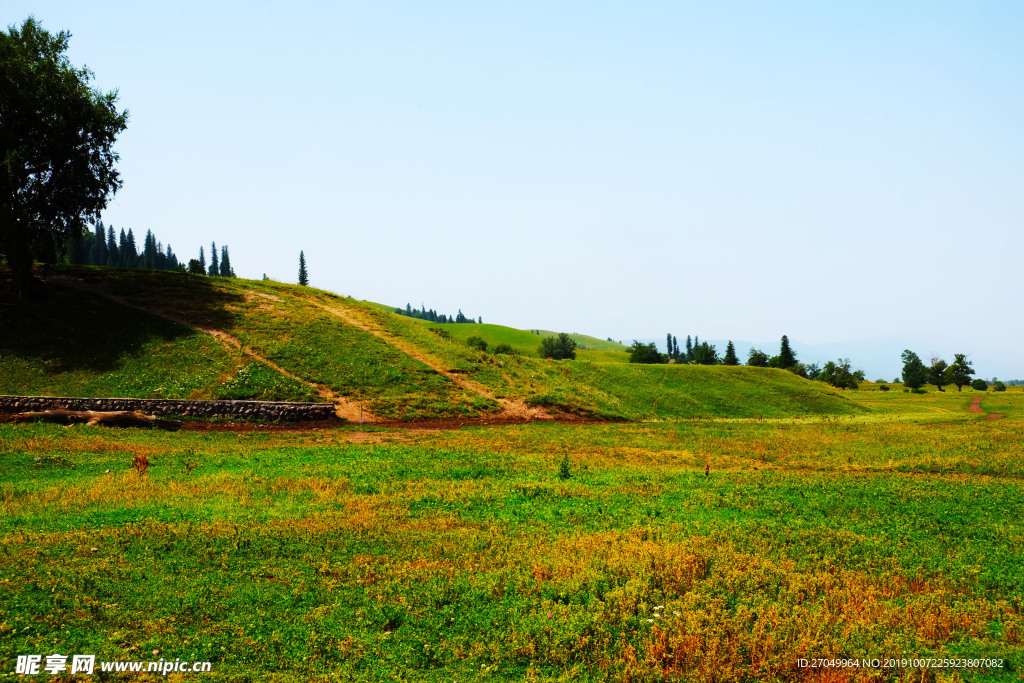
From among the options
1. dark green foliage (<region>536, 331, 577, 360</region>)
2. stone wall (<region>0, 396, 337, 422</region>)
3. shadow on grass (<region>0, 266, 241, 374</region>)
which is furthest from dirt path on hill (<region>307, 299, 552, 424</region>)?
dark green foliage (<region>536, 331, 577, 360</region>)

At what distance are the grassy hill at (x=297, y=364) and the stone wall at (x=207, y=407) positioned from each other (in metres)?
4.13

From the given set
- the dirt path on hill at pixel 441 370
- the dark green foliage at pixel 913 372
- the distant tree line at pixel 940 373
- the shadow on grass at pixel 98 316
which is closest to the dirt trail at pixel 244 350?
the shadow on grass at pixel 98 316

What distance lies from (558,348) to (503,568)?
8392cm

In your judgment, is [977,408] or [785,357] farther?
[785,357]

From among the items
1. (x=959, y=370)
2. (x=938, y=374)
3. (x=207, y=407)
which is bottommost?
(x=938, y=374)

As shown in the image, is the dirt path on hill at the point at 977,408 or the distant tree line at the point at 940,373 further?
the distant tree line at the point at 940,373

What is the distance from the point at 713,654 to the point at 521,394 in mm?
40560

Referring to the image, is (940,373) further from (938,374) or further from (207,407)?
(207,407)

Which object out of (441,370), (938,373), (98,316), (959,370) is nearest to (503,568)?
(441,370)

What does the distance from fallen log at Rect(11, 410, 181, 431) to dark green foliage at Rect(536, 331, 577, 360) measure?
66.8 m

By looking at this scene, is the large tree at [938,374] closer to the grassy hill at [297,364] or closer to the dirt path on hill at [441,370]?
the grassy hill at [297,364]

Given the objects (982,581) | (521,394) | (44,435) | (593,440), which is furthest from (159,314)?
(982,581)

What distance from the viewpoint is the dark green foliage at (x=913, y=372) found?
137 m

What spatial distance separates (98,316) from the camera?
4978cm
